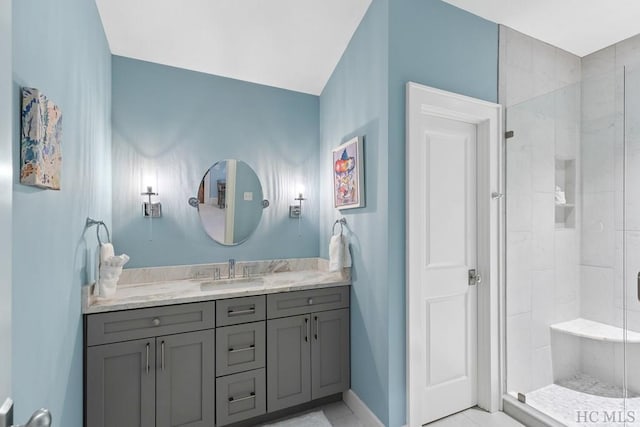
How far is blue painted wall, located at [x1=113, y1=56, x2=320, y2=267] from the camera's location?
7.24ft

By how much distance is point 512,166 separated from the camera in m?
2.20

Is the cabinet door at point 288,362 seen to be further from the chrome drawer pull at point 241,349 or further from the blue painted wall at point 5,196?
the blue painted wall at point 5,196

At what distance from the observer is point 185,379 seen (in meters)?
1.81

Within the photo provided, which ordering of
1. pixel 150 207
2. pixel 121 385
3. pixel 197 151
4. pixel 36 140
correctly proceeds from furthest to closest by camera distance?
pixel 197 151, pixel 150 207, pixel 121 385, pixel 36 140

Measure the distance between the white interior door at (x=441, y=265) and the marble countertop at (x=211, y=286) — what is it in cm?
59

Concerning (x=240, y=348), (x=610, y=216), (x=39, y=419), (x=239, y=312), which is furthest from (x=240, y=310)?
(x=610, y=216)

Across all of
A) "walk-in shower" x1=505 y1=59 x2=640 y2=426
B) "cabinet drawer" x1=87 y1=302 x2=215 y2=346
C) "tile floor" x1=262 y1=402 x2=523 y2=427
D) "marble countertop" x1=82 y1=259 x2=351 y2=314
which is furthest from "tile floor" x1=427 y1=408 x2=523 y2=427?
"cabinet drawer" x1=87 y1=302 x2=215 y2=346

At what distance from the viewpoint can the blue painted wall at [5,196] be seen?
0.56 m

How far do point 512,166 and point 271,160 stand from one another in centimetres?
185

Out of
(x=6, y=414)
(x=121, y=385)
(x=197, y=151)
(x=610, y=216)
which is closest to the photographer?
(x=6, y=414)

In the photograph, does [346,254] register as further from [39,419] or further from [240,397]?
[39,419]

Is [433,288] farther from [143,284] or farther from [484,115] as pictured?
[143,284]

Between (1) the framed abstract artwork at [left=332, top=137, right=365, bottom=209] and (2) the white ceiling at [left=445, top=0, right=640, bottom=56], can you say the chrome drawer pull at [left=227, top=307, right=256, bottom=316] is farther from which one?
(2) the white ceiling at [left=445, top=0, right=640, bottom=56]

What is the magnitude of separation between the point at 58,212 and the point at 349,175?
1.61 metres
